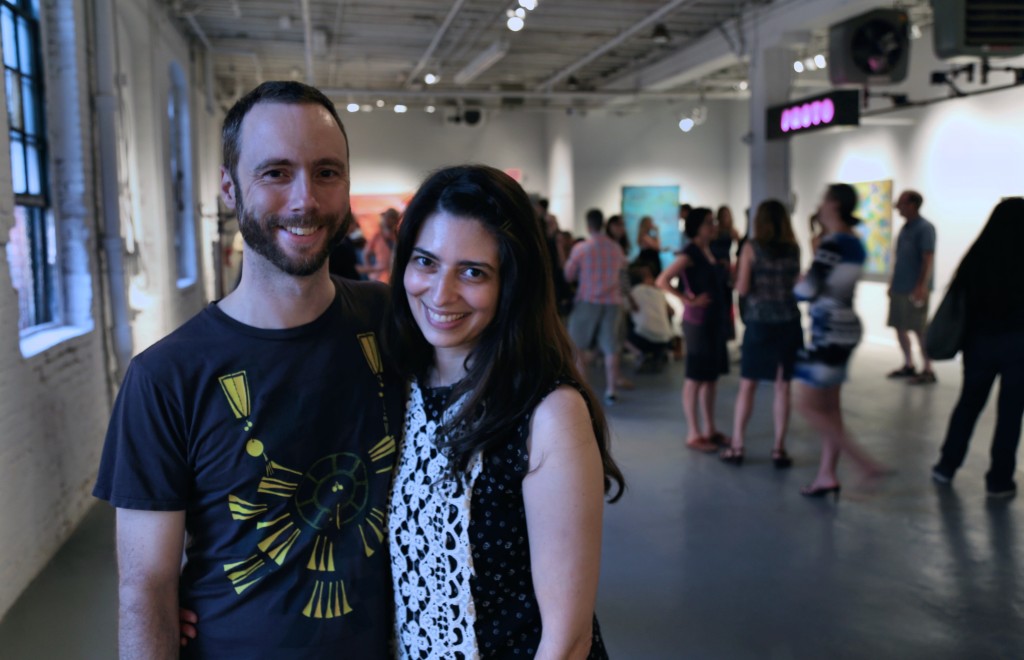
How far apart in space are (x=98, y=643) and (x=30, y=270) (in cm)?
234

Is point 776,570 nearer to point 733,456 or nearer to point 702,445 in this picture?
point 733,456

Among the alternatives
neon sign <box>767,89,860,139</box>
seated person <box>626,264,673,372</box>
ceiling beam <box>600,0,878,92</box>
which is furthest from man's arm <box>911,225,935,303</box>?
seated person <box>626,264,673,372</box>

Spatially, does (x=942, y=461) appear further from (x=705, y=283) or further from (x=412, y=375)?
→ (x=412, y=375)

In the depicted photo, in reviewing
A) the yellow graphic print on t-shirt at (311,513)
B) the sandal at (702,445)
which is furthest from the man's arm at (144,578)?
the sandal at (702,445)

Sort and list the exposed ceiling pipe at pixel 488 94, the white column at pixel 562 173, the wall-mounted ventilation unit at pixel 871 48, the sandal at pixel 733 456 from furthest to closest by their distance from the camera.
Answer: the white column at pixel 562 173 < the exposed ceiling pipe at pixel 488 94 < the wall-mounted ventilation unit at pixel 871 48 < the sandal at pixel 733 456

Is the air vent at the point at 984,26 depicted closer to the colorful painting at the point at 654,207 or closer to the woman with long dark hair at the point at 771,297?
the woman with long dark hair at the point at 771,297

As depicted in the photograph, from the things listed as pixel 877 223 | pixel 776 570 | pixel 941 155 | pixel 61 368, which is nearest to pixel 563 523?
pixel 776 570

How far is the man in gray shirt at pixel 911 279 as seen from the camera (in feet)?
26.7

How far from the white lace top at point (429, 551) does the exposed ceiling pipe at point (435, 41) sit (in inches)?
318

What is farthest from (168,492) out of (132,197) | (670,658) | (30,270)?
(132,197)

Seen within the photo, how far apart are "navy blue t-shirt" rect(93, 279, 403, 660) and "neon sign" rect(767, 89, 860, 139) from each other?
6744mm

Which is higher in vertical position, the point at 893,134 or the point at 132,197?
the point at 893,134

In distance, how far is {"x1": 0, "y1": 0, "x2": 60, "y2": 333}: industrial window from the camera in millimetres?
4520

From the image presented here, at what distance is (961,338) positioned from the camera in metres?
4.93
